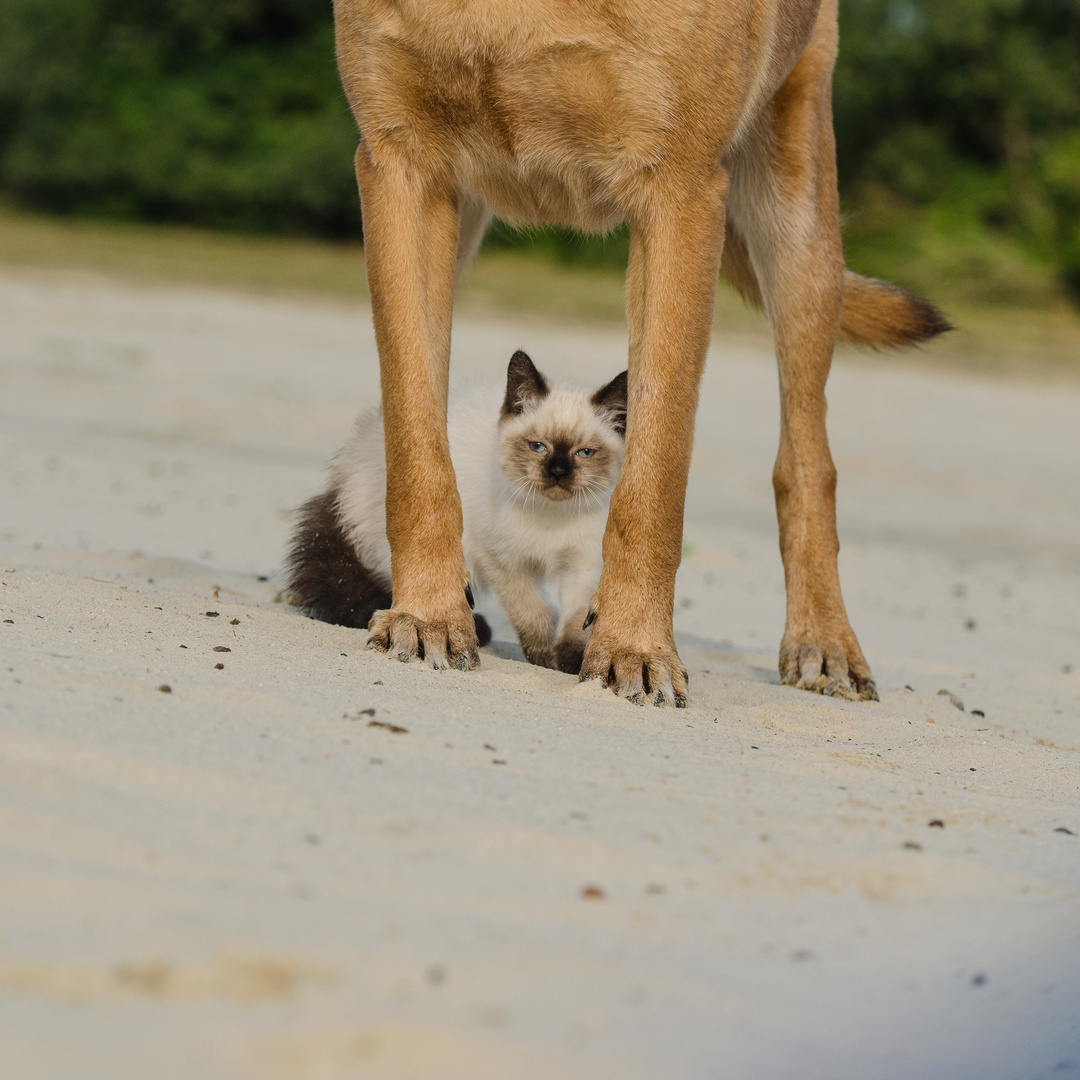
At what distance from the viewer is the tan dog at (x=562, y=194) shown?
3.62m

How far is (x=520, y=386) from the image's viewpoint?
478 cm

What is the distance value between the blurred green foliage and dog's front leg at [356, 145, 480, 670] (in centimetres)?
2121

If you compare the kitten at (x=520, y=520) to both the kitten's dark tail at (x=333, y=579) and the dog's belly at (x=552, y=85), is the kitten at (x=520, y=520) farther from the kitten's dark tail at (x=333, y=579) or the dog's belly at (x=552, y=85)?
the dog's belly at (x=552, y=85)

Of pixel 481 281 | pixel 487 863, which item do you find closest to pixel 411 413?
pixel 487 863

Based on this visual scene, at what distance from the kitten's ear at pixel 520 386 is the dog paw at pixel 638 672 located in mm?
1347

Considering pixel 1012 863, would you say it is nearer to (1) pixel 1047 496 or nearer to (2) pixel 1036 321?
(1) pixel 1047 496

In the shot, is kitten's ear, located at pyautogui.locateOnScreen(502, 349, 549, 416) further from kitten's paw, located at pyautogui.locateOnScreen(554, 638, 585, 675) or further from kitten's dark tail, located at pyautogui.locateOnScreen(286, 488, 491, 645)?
kitten's paw, located at pyautogui.locateOnScreen(554, 638, 585, 675)

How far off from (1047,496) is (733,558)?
3984 millimetres

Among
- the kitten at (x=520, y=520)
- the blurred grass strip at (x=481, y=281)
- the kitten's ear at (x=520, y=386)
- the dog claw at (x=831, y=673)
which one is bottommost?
the dog claw at (x=831, y=673)

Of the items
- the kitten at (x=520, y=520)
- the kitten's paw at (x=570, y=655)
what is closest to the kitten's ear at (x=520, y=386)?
the kitten at (x=520, y=520)

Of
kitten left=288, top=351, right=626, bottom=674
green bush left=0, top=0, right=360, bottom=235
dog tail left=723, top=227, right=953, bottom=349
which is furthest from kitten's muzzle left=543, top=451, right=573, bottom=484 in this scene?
green bush left=0, top=0, right=360, bottom=235

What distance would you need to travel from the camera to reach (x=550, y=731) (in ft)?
9.61

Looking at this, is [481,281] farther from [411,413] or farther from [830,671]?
[411,413]

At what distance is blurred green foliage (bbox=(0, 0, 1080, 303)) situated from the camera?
2647 cm
